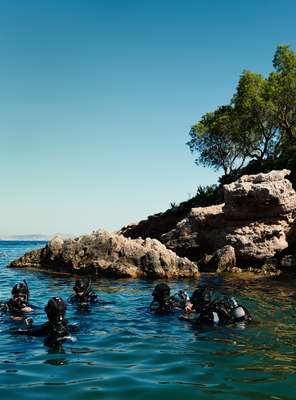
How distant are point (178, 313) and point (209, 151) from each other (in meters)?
43.1

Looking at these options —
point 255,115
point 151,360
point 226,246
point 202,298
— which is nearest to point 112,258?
point 226,246

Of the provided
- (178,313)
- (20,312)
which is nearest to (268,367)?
(178,313)

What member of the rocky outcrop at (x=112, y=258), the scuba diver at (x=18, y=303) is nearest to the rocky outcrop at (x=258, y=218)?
the rocky outcrop at (x=112, y=258)

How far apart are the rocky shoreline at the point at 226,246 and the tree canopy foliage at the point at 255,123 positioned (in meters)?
11.6

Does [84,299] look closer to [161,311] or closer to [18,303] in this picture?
[18,303]

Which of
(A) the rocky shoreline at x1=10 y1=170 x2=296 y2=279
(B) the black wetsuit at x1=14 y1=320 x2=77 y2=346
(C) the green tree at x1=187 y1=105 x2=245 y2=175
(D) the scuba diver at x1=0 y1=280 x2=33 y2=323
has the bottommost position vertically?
(B) the black wetsuit at x1=14 y1=320 x2=77 y2=346

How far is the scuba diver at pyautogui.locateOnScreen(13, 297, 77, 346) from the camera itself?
9344 millimetres

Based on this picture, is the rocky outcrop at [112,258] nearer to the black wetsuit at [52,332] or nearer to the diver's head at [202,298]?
the diver's head at [202,298]

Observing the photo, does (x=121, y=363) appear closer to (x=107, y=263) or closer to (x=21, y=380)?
(x=21, y=380)

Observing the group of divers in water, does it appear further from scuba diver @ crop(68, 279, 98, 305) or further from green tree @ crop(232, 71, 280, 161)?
green tree @ crop(232, 71, 280, 161)

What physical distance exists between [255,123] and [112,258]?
89.4ft

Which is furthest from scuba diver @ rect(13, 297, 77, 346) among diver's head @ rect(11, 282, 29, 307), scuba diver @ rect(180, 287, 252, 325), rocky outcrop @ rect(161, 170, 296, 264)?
rocky outcrop @ rect(161, 170, 296, 264)

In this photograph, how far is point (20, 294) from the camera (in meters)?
12.1

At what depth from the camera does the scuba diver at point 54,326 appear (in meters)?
9.34
